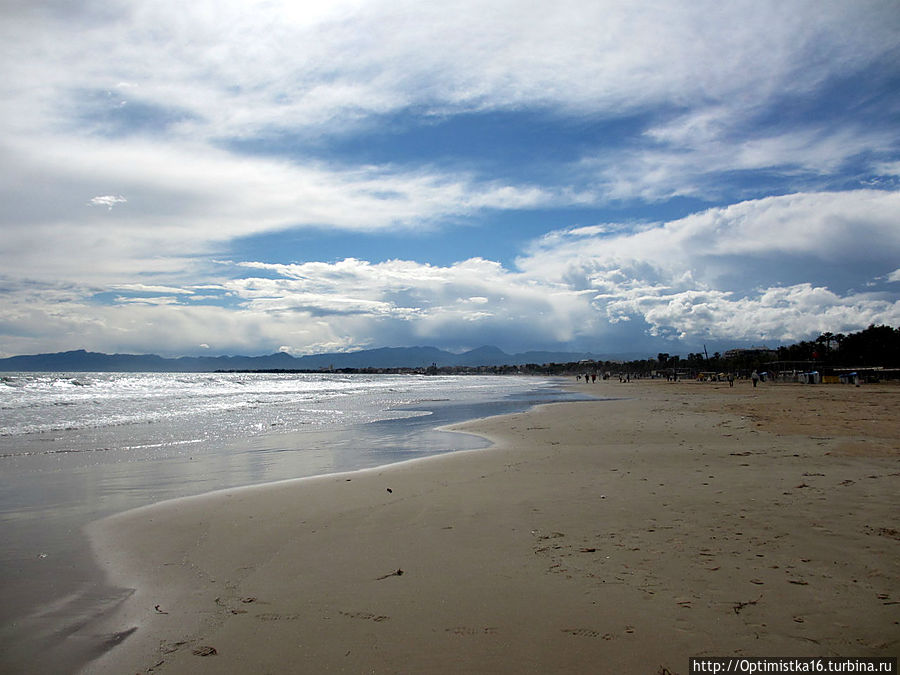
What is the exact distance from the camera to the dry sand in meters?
3.82

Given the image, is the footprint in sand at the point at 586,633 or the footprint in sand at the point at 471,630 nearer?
the footprint in sand at the point at 586,633

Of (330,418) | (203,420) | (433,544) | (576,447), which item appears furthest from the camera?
(330,418)

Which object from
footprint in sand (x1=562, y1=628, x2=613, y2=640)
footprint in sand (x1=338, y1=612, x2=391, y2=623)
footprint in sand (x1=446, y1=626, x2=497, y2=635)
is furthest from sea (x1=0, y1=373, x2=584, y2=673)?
footprint in sand (x1=562, y1=628, x2=613, y2=640)

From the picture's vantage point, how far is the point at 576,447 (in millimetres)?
13602

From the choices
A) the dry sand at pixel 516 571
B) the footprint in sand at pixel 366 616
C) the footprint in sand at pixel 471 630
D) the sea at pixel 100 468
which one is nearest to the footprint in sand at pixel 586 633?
the dry sand at pixel 516 571

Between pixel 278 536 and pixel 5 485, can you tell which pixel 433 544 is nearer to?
pixel 278 536

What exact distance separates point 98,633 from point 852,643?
5721 mm

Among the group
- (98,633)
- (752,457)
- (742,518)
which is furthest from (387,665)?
(752,457)

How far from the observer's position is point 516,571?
17.0 ft

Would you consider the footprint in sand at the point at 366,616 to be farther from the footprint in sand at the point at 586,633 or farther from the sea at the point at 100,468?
the sea at the point at 100,468

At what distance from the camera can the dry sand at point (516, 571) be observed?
3816mm

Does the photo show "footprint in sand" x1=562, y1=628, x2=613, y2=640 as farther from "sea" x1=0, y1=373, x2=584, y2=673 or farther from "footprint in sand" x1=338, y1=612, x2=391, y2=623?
"sea" x1=0, y1=373, x2=584, y2=673

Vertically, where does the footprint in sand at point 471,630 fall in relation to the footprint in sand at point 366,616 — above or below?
above

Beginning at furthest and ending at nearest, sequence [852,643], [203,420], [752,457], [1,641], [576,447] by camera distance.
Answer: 1. [203,420]
2. [576,447]
3. [752,457]
4. [1,641]
5. [852,643]
